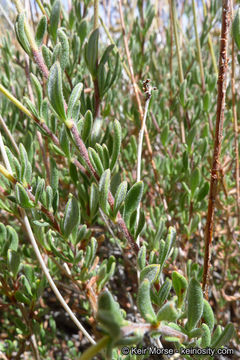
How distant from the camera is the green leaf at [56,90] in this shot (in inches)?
18.8

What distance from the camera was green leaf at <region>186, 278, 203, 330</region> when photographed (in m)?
0.44

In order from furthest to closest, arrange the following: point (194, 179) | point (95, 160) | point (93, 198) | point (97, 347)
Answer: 1. point (194, 179)
2. point (93, 198)
3. point (95, 160)
4. point (97, 347)

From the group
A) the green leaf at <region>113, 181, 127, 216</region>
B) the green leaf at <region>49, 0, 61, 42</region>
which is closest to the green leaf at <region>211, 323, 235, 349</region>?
the green leaf at <region>113, 181, 127, 216</region>

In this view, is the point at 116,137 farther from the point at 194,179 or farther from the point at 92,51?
the point at 194,179

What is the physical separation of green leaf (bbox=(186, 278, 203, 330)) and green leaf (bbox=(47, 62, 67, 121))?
1.01 ft

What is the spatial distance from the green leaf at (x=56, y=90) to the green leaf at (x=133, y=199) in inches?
6.2

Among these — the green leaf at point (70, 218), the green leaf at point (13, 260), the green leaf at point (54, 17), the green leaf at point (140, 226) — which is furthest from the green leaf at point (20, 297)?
the green leaf at point (54, 17)

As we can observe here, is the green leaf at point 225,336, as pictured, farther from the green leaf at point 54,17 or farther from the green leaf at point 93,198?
the green leaf at point 54,17

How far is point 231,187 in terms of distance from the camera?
4.16 feet

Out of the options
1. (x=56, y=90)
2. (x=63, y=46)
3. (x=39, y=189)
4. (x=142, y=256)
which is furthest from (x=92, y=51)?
(x=142, y=256)

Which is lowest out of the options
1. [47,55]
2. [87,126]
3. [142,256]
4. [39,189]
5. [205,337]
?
[205,337]

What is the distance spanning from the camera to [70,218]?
0.61 m

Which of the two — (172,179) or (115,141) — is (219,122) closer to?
(115,141)

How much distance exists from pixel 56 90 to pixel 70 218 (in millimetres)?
234
